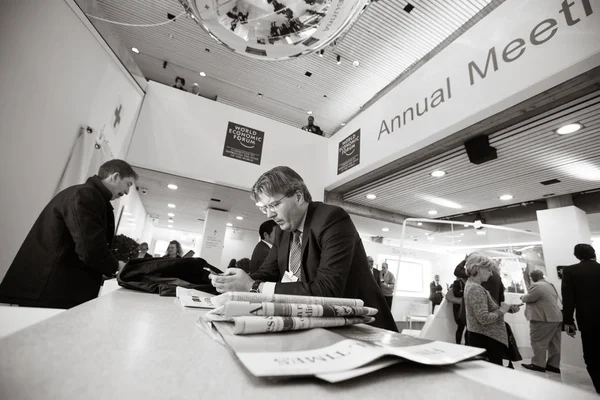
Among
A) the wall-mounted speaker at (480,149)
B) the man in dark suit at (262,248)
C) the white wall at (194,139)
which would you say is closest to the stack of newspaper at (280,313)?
the man in dark suit at (262,248)

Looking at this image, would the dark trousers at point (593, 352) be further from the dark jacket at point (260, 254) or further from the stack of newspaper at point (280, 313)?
the stack of newspaper at point (280, 313)

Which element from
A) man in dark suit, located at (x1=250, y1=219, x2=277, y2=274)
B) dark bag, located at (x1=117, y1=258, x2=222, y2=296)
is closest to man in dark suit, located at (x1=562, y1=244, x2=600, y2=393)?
man in dark suit, located at (x1=250, y1=219, x2=277, y2=274)

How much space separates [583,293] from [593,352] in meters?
0.60

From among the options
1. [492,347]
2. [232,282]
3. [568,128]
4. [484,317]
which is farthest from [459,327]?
[232,282]

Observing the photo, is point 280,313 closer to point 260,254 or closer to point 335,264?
point 335,264

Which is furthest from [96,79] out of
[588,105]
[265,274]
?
[588,105]

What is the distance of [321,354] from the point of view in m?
0.43

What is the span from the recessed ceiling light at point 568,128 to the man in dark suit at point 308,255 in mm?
3342

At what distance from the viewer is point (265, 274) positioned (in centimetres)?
178

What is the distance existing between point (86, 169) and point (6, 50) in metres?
1.32

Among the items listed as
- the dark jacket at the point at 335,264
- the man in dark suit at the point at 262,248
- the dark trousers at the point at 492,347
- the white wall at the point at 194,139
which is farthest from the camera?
the white wall at the point at 194,139

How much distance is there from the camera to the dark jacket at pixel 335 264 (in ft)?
Answer: 3.80

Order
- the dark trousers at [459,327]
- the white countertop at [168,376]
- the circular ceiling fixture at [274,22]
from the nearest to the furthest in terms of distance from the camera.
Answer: the white countertop at [168,376]
the circular ceiling fixture at [274,22]
the dark trousers at [459,327]

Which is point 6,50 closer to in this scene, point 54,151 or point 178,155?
point 54,151
